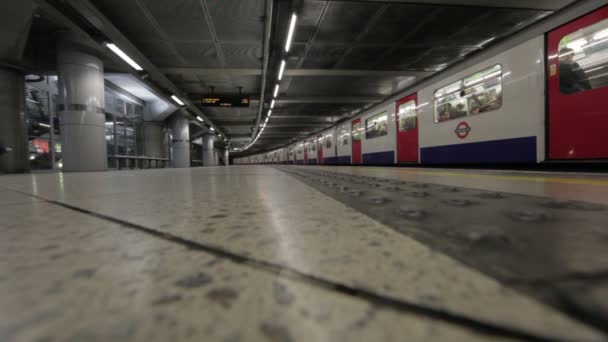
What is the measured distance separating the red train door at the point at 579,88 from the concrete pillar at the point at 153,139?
19407 millimetres

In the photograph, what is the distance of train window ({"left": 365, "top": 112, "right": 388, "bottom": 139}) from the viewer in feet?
27.7

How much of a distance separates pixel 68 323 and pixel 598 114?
17.7 ft

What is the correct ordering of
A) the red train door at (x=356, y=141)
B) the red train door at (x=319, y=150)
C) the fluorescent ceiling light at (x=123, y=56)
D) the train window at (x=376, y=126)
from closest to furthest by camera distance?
the fluorescent ceiling light at (x=123, y=56)
the train window at (x=376, y=126)
the red train door at (x=356, y=141)
the red train door at (x=319, y=150)

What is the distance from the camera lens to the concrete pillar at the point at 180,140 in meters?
17.8

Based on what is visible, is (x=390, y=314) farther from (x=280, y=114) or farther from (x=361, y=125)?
(x=280, y=114)

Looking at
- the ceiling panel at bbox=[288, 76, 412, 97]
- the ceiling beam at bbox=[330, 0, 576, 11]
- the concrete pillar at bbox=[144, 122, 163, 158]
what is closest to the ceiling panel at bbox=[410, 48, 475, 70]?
the ceiling panel at bbox=[288, 76, 412, 97]

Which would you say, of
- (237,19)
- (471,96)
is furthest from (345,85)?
(471,96)

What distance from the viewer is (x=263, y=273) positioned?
38 centimetres

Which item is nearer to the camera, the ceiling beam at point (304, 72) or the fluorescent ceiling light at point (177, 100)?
the ceiling beam at point (304, 72)

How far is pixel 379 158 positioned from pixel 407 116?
1.92 m

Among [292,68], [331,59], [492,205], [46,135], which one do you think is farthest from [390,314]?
[46,135]

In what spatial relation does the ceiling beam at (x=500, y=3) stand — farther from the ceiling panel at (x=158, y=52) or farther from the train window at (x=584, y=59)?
the ceiling panel at (x=158, y=52)

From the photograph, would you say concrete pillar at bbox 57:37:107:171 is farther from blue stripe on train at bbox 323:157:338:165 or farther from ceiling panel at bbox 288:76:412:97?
blue stripe on train at bbox 323:157:338:165

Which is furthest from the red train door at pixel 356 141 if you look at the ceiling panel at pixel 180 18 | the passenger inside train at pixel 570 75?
the passenger inside train at pixel 570 75
